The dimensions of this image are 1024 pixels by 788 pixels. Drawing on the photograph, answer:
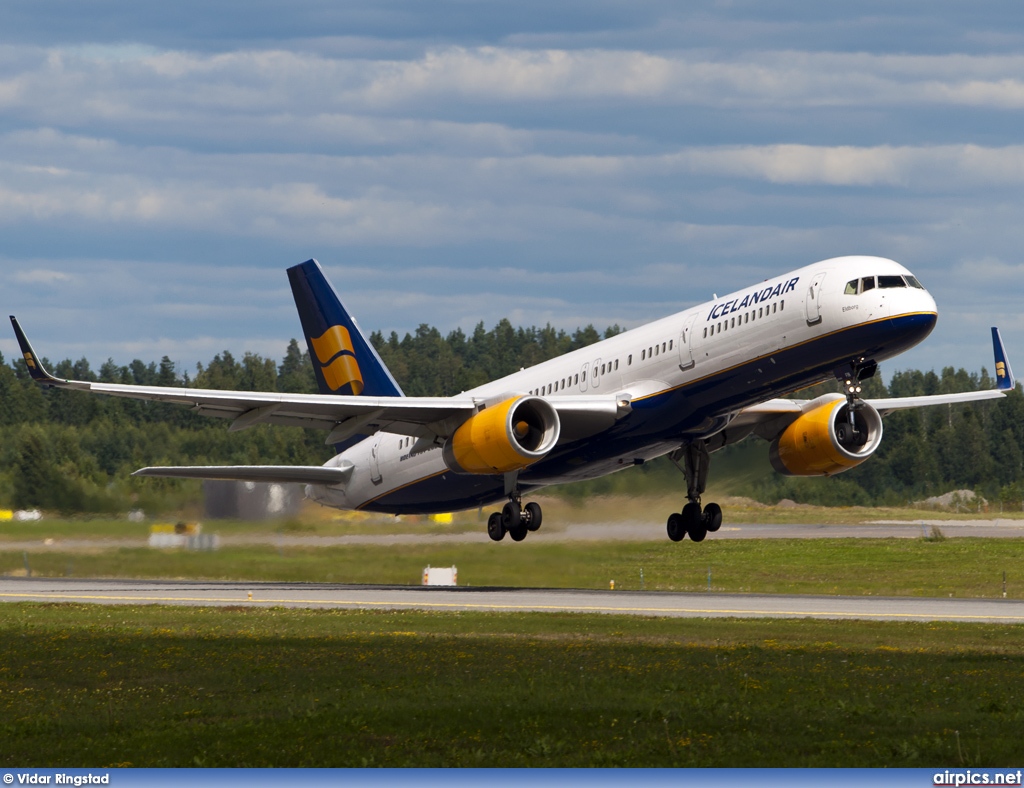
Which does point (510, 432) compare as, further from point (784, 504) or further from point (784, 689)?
point (784, 504)

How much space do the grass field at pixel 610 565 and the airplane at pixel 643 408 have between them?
1876 millimetres

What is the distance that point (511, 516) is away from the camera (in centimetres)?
4612

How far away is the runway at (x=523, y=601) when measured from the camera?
40.6 m

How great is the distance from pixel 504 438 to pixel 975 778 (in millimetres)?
25266

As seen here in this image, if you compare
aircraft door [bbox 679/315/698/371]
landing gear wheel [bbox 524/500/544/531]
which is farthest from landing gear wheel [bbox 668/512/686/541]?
aircraft door [bbox 679/315/698/371]

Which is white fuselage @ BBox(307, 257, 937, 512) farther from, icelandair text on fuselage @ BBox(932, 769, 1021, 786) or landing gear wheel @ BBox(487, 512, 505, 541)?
icelandair text on fuselage @ BBox(932, 769, 1021, 786)

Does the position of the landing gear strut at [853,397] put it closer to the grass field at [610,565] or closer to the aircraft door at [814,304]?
the aircraft door at [814,304]

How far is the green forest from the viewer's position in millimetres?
52406

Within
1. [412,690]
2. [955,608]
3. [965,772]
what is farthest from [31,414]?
[965,772]

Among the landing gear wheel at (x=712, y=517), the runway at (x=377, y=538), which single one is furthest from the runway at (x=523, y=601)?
the landing gear wheel at (x=712, y=517)

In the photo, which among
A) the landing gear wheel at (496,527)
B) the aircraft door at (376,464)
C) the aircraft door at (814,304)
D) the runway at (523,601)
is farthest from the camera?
the aircraft door at (376,464)

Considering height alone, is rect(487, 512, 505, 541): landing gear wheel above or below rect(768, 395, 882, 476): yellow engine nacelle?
below

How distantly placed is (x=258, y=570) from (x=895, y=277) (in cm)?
2666

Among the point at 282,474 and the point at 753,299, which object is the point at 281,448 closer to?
the point at 282,474
